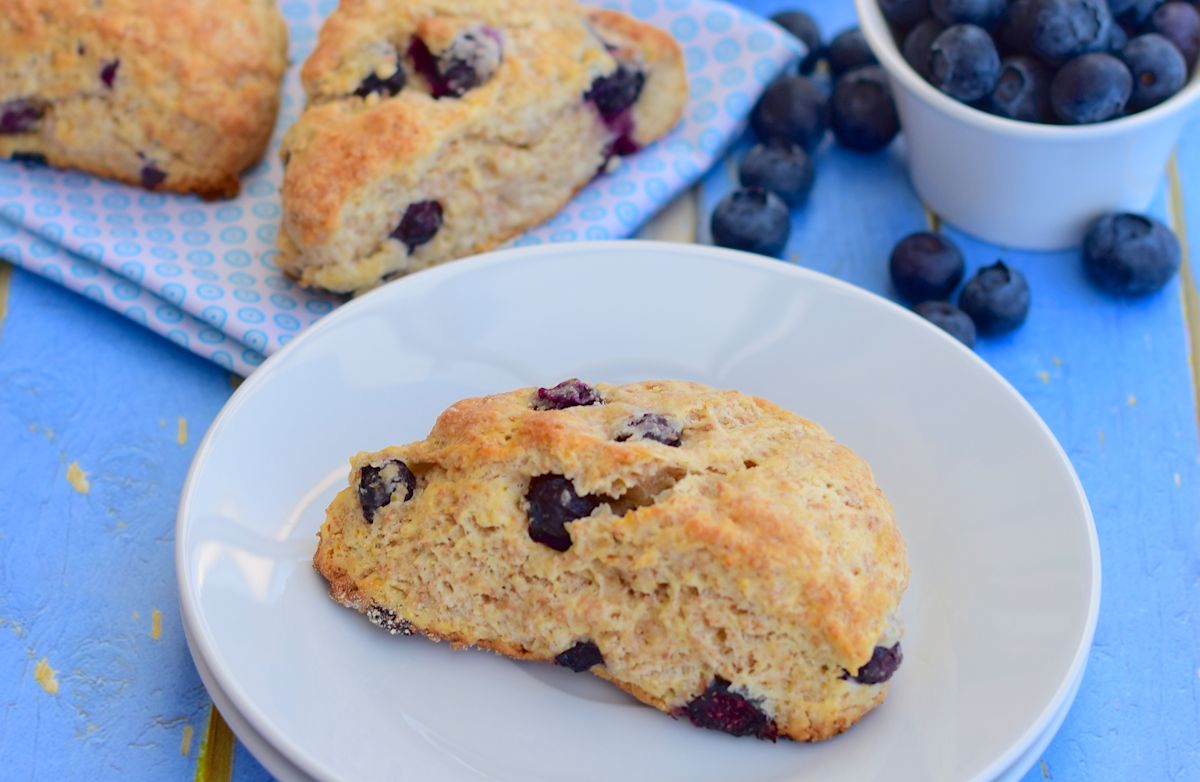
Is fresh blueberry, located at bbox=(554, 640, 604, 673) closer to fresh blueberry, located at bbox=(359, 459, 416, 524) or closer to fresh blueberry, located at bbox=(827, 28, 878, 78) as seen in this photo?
fresh blueberry, located at bbox=(359, 459, 416, 524)

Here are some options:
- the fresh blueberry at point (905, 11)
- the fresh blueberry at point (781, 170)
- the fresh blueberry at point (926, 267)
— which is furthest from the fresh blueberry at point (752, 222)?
the fresh blueberry at point (905, 11)

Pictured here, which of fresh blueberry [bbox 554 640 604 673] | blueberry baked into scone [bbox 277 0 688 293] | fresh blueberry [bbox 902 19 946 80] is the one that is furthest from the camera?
fresh blueberry [bbox 902 19 946 80]

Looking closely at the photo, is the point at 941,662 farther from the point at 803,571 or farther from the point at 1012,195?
the point at 1012,195

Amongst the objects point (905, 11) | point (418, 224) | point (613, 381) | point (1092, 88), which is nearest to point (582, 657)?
point (613, 381)

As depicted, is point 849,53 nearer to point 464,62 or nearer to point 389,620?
point 464,62

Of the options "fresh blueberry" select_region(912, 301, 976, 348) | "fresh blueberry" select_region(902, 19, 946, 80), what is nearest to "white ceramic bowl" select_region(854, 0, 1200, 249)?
"fresh blueberry" select_region(902, 19, 946, 80)

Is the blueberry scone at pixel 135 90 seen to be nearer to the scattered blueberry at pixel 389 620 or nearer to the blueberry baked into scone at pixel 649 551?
the blueberry baked into scone at pixel 649 551
